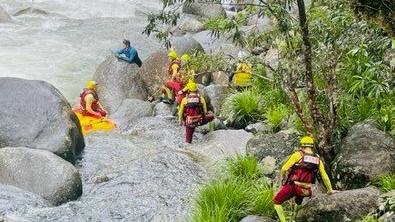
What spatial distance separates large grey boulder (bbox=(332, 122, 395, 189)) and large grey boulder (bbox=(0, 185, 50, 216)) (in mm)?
4495

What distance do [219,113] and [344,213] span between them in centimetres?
639

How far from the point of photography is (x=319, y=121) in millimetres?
8406

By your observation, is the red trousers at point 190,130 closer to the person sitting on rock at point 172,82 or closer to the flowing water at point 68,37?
the person sitting on rock at point 172,82

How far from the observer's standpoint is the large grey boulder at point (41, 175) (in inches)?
344

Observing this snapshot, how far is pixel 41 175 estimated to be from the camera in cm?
888

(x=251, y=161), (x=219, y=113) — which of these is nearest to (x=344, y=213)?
(x=251, y=161)

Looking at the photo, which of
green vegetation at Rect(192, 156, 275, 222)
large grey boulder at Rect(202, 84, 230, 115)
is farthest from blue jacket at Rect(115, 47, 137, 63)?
green vegetation at Rect(192, 156, 275, 222)

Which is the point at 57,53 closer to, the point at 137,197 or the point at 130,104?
the point at 130,104

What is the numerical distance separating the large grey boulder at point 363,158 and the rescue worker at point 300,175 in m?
0.92

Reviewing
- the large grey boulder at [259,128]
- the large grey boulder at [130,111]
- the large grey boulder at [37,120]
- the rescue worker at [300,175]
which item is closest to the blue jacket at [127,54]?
the large grey boulder at [130,111]

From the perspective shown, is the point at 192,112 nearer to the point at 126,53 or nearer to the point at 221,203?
the point at 221,203

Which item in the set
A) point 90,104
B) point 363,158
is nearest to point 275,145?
point 363,158

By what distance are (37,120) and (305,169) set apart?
5.58m

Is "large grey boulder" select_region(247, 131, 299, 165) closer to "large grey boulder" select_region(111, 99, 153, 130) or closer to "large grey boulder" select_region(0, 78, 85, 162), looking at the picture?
"large grey boulder" select_region(0, 78, 85, 162)
